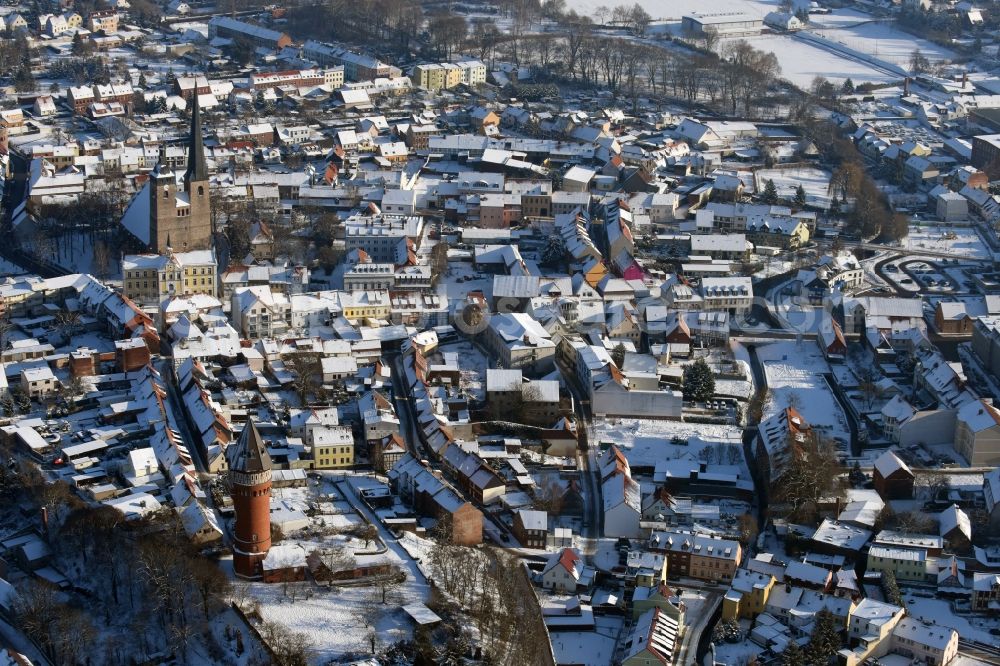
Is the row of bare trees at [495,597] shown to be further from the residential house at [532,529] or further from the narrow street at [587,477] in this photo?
the narrow street at [587,477]

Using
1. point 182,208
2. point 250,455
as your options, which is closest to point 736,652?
point 250,455

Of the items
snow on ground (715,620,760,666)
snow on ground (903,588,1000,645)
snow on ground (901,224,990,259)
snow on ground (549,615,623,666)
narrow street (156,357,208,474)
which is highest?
snow on ground (901,224,990,259)

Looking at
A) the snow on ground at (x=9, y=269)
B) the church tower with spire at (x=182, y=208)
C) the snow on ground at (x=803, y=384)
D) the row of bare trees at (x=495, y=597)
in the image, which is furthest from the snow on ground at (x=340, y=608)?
the snow on ground at (x=9, y=269)

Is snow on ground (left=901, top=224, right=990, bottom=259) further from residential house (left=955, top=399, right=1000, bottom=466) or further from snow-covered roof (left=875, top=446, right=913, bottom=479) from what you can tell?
snow-covered roof (left=875, top=446, right=913, bottom=479)

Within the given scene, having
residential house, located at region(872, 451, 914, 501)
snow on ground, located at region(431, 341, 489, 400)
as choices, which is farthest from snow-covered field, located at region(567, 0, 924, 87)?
residential house, located at region(872, 451, 914, 501)

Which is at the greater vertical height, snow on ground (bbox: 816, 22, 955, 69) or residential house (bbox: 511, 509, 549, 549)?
snow on ground (bbox: 816, 22, 955, 69)

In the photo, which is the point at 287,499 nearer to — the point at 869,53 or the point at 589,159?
the point at 589,159

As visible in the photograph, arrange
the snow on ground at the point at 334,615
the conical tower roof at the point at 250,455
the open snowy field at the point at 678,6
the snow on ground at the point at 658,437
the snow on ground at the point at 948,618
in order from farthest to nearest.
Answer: the open snowy field at the point at 678,6
the snow on ground at the point at 658,437
the snow on ground at the point at 948,618
the conical tower roof at the point at 250,455
the snow on ground at the point at 334,615
